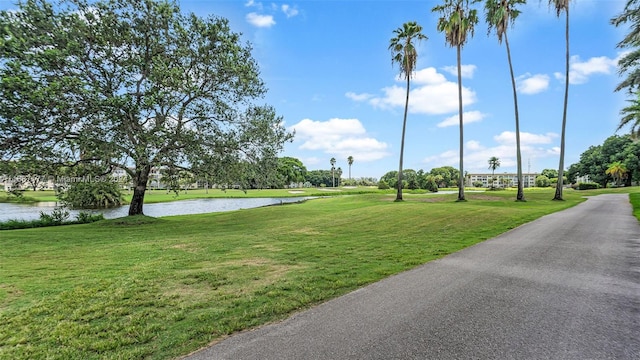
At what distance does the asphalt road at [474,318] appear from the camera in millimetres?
3297

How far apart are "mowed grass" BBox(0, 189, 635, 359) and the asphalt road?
0.54m

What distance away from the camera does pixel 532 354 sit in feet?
10.6

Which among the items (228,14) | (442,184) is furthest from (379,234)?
(442,184)

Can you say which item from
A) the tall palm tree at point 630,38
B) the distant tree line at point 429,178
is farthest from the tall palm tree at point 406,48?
the distant tree line at point 429,178

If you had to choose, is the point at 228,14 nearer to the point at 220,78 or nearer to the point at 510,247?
the point at 220,78

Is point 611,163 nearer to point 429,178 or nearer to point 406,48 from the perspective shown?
point 429,178

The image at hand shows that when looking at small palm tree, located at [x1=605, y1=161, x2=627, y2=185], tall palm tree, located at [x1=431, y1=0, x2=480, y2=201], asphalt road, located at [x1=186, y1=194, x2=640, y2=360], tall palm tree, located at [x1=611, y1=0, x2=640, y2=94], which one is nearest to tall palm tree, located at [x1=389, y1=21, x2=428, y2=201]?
tall palm tree, located at [x1=431, y1=0, x2=480, y2=201]

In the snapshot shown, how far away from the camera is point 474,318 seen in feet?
13.4

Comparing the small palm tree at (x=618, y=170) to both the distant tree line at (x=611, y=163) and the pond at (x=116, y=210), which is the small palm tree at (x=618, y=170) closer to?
the distant tree line at (x=611, y=163)

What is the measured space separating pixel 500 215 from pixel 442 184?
97.1 meters

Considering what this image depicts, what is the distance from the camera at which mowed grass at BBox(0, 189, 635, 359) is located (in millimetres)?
3645

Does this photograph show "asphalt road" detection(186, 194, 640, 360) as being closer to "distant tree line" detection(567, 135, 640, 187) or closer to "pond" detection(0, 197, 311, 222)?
"pond" detection(0, 197, 311, 222)

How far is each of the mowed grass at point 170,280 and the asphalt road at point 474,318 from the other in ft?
1.78

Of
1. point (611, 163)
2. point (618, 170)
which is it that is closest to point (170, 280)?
point (618, 170)
